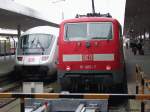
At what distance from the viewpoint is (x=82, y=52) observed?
15.7 m

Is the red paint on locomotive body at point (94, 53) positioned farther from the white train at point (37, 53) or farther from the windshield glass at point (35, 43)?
the windshield glass at point (35, 43)

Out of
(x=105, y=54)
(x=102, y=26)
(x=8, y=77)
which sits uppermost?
(x=102, y=26)

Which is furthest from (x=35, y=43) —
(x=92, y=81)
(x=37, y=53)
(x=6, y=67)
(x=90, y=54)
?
(x=92, y=81)

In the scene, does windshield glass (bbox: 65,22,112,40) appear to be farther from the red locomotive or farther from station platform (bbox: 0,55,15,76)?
station platform (bbox: 0,55,15,76)

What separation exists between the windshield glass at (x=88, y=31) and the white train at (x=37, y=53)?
5.35 metres

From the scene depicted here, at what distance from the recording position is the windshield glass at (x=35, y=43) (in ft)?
72.4

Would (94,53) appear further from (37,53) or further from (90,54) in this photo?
(37,53)

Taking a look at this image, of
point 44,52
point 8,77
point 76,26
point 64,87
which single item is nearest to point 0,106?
point 64,87

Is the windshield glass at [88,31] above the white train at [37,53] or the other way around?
above

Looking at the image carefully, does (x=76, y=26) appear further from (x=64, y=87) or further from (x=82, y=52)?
(x=64, y=87)

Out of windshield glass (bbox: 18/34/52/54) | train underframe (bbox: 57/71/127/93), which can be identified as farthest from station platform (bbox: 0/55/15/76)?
train underframe (bbox: 57/71/127/93)

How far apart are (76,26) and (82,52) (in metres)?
1.09

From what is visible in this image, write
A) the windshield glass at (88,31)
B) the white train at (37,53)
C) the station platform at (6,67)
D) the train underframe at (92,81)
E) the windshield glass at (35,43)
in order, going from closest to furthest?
the train underframe at (92,81)
the windshield glass at (88,31)
the white train at (37,53)
the windshield glass at (35,43)
the station platform at (6,67)

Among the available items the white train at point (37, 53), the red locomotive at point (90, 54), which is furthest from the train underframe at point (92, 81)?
the white train at point (37, 53)
